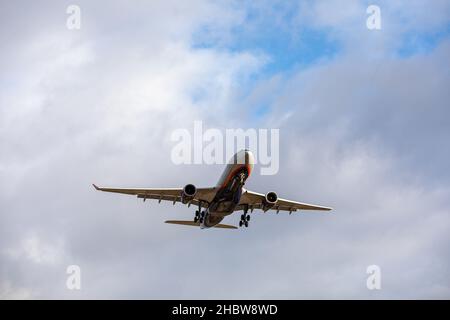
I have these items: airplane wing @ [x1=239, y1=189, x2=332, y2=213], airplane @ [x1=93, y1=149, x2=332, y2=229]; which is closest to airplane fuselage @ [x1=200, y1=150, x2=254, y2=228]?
airplane @ [x1=93, y1=149, x2=332, y2=229]

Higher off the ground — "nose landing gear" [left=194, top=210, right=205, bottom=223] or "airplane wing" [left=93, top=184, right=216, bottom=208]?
"airplane wing" [left=93, top=184, right=216, bottom=208]

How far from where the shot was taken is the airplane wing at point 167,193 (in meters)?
67.0

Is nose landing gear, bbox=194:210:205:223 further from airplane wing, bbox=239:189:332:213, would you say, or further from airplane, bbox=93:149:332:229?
airplane wing, bbox=239:189:332:213

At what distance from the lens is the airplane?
201ft

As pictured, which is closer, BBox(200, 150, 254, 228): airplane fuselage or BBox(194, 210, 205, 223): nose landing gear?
BBox(200, 150, 254, 228): airplane fuselage

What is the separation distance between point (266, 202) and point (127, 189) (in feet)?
47.8

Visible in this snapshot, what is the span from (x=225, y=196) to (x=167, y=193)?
7.55 metres

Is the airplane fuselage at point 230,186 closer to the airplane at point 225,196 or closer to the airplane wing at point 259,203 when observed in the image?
the airplane at point 225,196

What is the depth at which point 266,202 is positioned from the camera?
69.5 meters

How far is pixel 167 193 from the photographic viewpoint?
6894cm
